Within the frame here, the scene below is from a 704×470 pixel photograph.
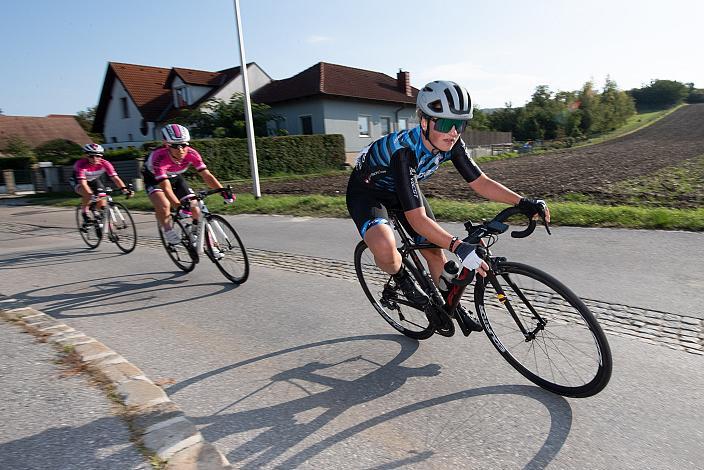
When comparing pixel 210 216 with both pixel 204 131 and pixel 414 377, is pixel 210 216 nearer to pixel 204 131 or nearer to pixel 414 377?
pixel 414 377

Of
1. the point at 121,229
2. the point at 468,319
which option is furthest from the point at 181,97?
the point at 468,319

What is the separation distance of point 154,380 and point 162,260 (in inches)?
186

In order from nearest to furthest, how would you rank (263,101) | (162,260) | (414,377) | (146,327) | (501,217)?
(501,217) < (414,377) < (146,327) < (162,260) < (263,101)

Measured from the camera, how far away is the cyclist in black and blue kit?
3.30 meters

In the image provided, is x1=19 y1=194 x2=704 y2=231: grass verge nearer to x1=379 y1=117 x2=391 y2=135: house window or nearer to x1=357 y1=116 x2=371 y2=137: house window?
x1=357 y1=116 x2=371 y2=137: house window

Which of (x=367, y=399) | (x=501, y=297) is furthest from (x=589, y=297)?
(x=367, y=399)

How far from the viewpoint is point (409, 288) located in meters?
3.93

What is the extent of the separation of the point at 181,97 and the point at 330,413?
1421 inches

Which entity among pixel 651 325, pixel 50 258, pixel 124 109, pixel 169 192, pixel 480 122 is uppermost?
pixel 124 109

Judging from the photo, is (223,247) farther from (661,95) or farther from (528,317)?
(661,95)

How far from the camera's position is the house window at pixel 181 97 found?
34.9 meters

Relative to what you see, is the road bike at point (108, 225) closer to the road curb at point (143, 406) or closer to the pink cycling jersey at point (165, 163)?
the pink cycling jersey at point (165, 163)

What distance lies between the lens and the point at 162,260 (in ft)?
26.2

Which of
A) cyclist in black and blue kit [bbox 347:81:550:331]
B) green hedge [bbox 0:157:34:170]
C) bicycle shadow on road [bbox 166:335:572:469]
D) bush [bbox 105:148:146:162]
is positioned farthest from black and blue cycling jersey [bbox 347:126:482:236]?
green hedge [bbox 0:157:34:170]
